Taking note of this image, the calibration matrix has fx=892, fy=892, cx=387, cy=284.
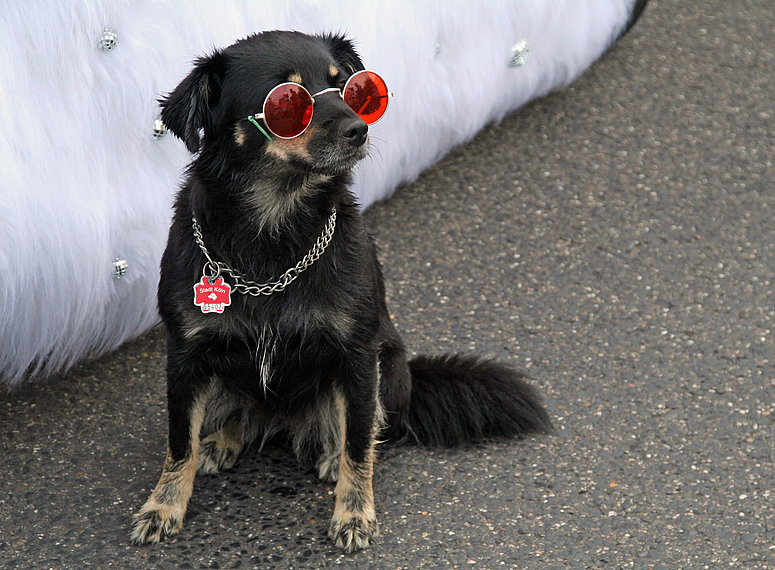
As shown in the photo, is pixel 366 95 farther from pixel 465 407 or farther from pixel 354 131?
pixel 465 407

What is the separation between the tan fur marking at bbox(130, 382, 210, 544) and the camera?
2.79 meters

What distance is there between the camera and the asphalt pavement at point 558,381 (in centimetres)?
283

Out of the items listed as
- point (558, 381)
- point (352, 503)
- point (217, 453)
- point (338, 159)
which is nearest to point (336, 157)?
point (338, 159)

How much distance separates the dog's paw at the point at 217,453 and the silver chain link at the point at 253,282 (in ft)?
2.31

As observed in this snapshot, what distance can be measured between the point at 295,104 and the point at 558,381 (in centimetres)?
172

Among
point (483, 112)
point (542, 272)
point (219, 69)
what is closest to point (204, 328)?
point (219, 69)

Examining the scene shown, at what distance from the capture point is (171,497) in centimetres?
283

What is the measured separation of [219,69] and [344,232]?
613mm

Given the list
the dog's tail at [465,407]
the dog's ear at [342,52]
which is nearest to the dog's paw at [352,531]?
the dog's tail at [465,407]

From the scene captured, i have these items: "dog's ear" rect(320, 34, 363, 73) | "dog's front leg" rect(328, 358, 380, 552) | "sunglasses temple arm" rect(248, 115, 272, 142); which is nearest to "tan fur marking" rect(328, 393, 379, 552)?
"dog's front leg" rect(328, 358, 380, 552)

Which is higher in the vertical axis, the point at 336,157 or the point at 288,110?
the point at 288,110

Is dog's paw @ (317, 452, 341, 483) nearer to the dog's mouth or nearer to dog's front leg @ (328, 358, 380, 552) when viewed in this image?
dog's front leg @ (328, 358, 380, 552)

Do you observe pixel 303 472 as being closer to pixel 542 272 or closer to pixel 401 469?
pixel 401 469

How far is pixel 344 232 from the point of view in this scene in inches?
109
